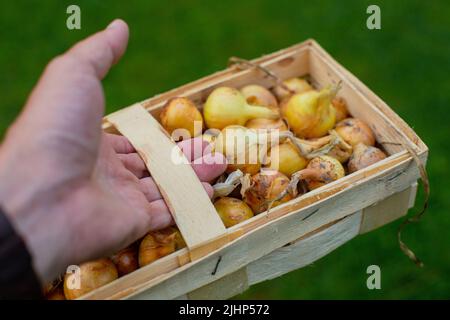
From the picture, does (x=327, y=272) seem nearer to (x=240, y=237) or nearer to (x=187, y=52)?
(x=240, y=237)

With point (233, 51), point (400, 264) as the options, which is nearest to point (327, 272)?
point (400, 264)

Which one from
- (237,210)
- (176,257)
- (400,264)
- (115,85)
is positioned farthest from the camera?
(115,85)

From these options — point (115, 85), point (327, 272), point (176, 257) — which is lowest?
point (327, 272)

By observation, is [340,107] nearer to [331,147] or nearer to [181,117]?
[331,147]

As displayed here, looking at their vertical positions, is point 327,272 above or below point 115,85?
below

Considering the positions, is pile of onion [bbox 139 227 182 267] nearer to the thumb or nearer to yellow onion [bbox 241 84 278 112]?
the thumb
